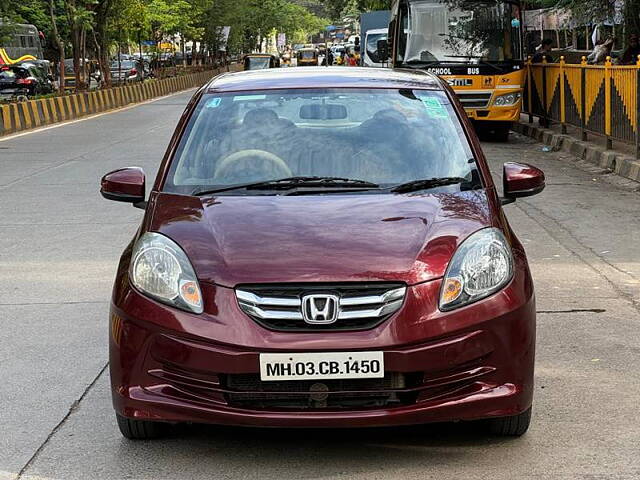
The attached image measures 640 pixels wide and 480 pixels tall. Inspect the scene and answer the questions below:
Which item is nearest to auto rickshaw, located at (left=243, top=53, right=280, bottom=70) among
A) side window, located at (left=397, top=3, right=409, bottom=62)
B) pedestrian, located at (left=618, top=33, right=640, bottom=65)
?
side window, located at (left=397, top=3, right=409, bottom=62)

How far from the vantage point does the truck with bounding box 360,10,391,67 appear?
38584 millimetres

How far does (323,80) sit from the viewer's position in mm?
5707

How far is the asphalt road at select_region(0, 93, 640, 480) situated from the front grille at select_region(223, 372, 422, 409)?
272mm

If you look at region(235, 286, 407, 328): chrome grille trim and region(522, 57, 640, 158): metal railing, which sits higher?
region(235, 286, 407, 328): chrome grille trim

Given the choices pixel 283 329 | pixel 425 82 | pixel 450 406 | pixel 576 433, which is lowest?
pixel 576 433

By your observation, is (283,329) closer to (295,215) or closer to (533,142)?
(295,215)

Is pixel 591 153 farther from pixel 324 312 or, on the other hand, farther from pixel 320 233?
pixel 324 312

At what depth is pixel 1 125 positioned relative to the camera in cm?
2589

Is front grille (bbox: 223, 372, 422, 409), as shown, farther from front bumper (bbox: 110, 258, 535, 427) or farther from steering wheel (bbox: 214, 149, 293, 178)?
steering wheel (bbox: 214, 149, 293, 178)

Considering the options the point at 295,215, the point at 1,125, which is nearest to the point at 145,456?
the point at 295,215

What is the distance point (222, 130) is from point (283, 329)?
1584 mm

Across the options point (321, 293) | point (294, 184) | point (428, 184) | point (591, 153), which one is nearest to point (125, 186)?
point (294, 184)

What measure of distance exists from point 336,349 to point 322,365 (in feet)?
0.25

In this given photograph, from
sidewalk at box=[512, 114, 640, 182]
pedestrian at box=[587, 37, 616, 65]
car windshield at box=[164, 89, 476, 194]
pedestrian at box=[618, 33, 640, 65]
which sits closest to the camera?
car windshield at box=[164, 89, 476, 194]
